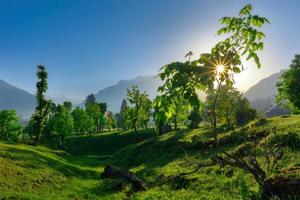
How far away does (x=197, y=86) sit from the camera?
6.42 meters

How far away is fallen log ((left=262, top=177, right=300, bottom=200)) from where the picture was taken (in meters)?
9.22

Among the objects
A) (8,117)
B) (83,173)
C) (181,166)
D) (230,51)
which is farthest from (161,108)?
(8,117)

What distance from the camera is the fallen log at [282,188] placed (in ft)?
30.2

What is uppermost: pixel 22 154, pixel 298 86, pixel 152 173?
pixel 298 86

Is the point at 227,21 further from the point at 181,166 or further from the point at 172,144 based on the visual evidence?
the point at 172,144

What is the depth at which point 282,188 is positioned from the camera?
30.7 feet

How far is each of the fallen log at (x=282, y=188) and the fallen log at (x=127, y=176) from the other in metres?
29.4

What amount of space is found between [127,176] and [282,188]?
34.7m

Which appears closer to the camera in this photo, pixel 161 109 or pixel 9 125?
pixel 161 109

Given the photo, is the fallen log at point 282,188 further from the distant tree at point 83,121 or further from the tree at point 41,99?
the distant tree at point 83,121

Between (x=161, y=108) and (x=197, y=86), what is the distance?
2.66 feet

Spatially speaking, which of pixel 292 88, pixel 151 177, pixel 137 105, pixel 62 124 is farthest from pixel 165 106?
pixel 137 105

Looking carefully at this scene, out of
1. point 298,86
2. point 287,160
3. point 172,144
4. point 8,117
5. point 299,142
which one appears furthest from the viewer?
point 8,117

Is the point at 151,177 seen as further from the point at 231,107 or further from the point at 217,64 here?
the point at 231,107
